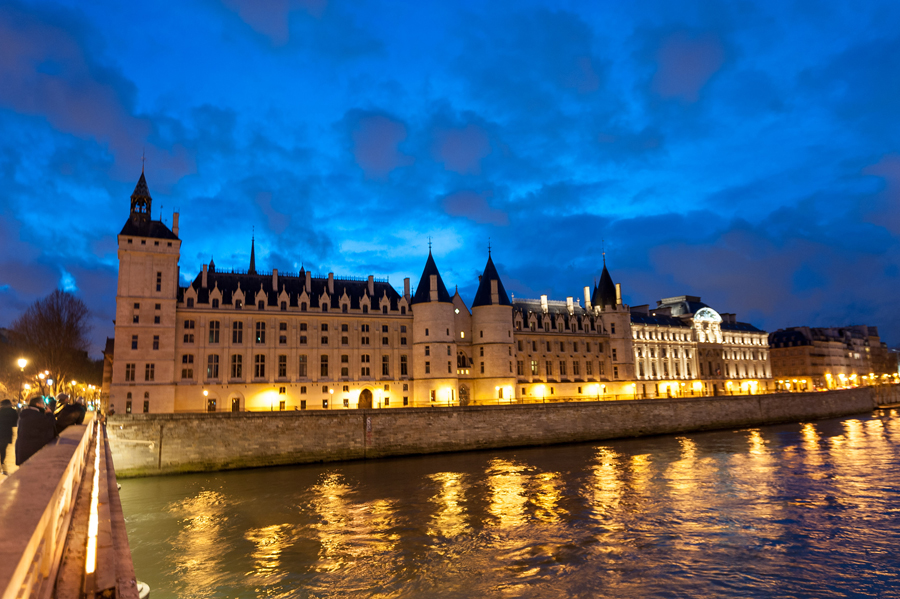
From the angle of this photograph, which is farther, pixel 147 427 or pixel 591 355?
pixel 591 355

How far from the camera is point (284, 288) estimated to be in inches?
2303

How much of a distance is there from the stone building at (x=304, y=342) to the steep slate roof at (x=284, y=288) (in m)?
0.12

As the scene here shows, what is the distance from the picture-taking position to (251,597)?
15625 mm

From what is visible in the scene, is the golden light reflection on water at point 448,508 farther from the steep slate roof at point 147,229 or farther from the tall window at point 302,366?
the steep slate roof at point 147,229

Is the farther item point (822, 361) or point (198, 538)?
point (822, 361)

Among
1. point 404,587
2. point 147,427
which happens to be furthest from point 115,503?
point 147,427

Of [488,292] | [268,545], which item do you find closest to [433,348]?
[488,292]

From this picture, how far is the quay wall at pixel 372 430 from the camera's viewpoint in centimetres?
3919

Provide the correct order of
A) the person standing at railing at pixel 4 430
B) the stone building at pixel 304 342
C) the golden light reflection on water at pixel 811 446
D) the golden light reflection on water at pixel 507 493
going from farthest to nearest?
the stone building at pixel 304 342, the golden light reflection on water at pixel 811 446, the golden light reflection on water at pixel 507 493, the person standing at railing at pixel 4 430

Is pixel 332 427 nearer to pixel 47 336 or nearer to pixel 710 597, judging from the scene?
pixel 47 336

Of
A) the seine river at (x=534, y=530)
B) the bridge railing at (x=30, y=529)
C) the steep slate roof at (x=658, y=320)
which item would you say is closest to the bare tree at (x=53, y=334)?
the seine river at (x=534, y=530)

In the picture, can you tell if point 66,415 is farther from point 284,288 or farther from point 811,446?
point 811,446

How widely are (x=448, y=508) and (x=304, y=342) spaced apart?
35963 millimetres

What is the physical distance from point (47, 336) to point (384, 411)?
101 feet
